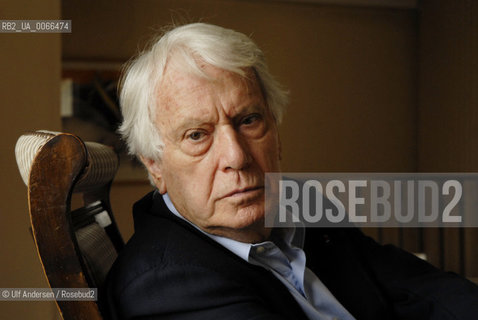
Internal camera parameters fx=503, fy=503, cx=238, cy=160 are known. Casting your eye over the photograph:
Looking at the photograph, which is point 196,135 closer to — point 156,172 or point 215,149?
point 215,149

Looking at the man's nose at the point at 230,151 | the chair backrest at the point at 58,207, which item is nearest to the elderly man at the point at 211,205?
the man's nose at the point at 230,151

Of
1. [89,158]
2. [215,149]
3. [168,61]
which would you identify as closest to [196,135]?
[215,149]

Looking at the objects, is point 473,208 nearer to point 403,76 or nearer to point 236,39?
point 403,76

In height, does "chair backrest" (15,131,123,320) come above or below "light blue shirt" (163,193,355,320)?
above

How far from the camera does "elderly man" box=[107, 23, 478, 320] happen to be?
0.83 metres

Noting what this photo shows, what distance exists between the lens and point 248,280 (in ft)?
3.01

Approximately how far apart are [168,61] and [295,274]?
1.67ft

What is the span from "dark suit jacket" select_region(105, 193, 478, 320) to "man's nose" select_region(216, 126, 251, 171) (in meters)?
0.15

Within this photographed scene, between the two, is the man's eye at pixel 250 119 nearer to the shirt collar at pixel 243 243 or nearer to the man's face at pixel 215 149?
the man's face at pixel 215 149

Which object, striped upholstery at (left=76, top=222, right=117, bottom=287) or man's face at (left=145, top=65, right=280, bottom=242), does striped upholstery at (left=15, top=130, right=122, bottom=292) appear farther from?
man's face at (left=145, top=65, right=280, bottom=242)

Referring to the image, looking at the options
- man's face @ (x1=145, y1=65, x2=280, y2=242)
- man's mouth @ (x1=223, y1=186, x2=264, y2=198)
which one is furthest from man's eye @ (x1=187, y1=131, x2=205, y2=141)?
man's mouth @ (x1=223, y1=186, x2=264, y2=198)

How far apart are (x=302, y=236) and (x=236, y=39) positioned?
0.49m

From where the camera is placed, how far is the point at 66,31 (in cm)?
451

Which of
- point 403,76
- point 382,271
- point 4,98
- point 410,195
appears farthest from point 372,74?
point 382,271
